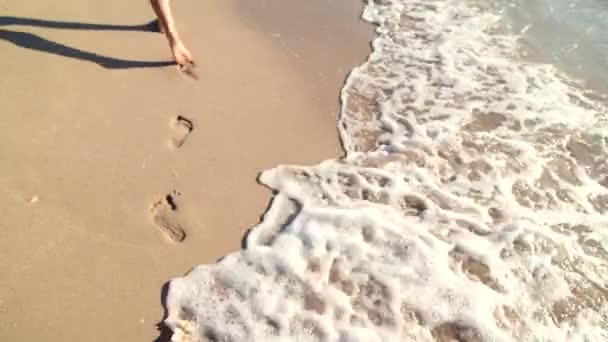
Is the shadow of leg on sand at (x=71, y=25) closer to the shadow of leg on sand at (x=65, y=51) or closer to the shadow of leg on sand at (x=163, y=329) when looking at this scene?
the shadow of leg on sand at (x=65, y=51)

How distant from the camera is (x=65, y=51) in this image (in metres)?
3.35

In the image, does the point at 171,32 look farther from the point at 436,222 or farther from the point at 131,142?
the point at 436,222

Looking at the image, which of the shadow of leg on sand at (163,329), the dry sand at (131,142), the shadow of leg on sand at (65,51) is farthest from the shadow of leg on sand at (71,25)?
the shadow of leg on sand at (163,329)

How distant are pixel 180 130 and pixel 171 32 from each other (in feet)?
2.38

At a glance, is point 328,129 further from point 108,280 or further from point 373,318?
point 108,280

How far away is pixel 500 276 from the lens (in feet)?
8.29

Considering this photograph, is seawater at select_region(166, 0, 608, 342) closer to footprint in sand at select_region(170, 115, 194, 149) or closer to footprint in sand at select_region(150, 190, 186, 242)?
footprint in sand at select_region(150, 190, 186, 242)

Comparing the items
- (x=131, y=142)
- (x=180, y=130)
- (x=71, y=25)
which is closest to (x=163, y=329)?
(x=131, y=142)

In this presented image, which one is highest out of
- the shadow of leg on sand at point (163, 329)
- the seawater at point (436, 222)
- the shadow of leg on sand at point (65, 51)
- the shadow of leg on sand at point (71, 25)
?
the shadow of leg on sand at point (71, 25)

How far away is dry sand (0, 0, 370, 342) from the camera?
2.17 metres

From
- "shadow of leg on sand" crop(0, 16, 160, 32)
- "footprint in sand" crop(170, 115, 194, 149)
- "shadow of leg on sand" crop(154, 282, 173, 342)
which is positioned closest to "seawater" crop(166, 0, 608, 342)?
"shadow of leg on sand" crop(154, 282, 173, 342)

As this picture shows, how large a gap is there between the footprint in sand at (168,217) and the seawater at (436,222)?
275 mm

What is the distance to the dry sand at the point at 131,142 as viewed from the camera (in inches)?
85.4

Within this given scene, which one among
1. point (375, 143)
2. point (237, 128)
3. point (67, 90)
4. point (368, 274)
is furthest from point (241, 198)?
point (67, 90)
